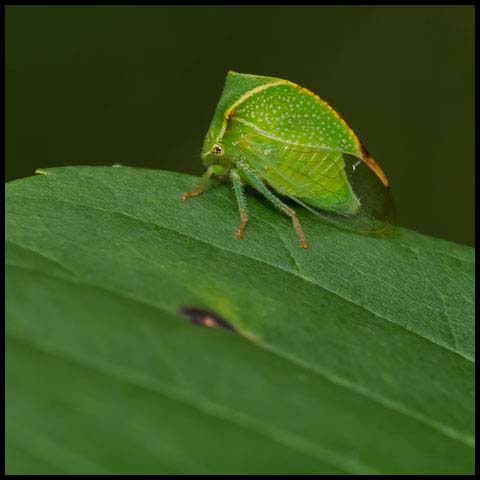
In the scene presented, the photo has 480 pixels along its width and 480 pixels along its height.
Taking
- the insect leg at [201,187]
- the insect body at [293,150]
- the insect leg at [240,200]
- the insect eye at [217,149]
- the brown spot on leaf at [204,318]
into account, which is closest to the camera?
the brown spot on leaf at [204,318]

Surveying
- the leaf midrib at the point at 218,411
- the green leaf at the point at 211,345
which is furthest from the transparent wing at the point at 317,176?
the leaf midrib at the point at 218,411

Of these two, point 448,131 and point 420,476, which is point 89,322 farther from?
point 448,131

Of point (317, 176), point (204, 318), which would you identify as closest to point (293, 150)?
point (317, 176)

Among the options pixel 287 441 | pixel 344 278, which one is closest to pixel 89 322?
pixel 287 441

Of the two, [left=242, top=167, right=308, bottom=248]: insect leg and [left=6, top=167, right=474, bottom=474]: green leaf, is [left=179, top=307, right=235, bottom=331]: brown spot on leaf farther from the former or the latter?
[left=242, top=167, right=308, bottom=248]: insect leg

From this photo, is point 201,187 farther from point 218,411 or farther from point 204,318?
point 218,411

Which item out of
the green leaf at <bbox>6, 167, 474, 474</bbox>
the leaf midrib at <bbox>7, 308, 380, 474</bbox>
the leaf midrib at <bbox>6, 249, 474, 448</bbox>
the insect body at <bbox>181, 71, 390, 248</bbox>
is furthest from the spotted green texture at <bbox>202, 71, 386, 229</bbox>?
the leaf midrib at <bbox>7, 308, 380, 474</bbox>

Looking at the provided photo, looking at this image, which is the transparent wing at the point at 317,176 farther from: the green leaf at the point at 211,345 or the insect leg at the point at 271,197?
the green leaf at the point at 211,345
